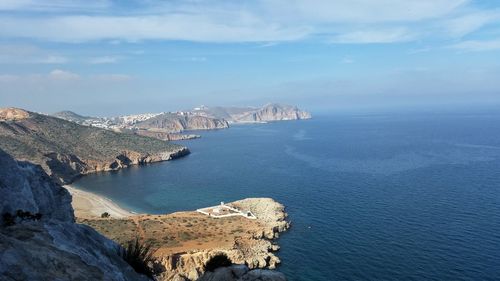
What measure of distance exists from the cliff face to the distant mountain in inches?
4287

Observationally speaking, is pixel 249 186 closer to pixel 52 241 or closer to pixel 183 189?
pixel 183 189

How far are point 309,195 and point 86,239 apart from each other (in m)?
81.1

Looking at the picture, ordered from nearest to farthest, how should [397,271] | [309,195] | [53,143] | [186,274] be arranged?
[186,274] → [397,271] → [309,195] → [53,143]

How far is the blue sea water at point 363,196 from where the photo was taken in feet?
183

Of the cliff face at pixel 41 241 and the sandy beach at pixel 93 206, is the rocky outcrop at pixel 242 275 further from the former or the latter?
the sandy beach at pixel 93 206

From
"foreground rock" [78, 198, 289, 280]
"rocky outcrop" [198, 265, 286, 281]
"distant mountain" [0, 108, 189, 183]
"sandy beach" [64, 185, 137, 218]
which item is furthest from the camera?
"distant mountain" [0, 108, 189, 183]

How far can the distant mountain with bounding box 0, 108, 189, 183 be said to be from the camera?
123 metres

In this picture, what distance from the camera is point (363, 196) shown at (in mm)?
88812

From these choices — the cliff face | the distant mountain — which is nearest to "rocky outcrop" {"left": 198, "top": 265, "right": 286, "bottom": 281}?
the cliff face

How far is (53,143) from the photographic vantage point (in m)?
142

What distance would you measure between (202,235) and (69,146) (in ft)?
321

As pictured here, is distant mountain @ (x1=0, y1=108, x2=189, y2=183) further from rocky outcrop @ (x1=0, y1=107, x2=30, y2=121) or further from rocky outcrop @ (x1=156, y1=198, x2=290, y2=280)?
rocky outcrop @ (x1=156, y1=198, x2=290, y2=280)

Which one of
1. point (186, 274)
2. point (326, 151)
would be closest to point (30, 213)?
point (186, 274)

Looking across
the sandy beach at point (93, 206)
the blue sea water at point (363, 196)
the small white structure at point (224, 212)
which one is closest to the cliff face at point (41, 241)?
the blue sea water at point (363, 196)
